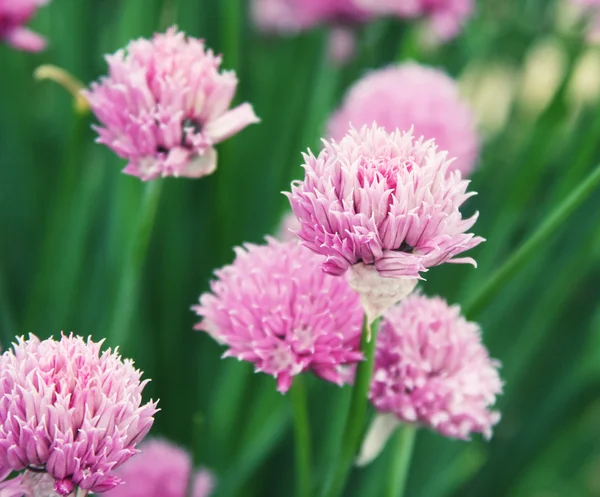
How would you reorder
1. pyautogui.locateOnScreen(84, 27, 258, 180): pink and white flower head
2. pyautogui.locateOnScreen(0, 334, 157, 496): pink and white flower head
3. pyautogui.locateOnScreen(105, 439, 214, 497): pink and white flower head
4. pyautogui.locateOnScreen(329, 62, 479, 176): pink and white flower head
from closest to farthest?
pyautogui.locateOnScreen(0, 334, 157, 496): pink and white flower head
pyautogui.locateOnScreen(84, 27, 258, 180): pink and white flower head
pyautogui.locateOnScreen(105, 439, 214, 497): pink and white flower head
pyautogui.locateOnScreen(329, 62, 479, 176): pink and white flower head

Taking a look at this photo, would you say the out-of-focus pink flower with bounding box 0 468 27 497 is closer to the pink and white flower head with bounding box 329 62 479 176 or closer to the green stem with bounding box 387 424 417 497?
the green stem with bounding box 387 424 417 497

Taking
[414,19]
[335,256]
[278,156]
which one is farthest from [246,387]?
[335,256]

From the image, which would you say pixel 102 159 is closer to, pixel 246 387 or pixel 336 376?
pixel 246 387

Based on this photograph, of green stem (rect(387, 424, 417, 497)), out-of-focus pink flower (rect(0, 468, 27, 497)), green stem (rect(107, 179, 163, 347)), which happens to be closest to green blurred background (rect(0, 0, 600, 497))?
green stem (rect(107, 179, 163, 347))

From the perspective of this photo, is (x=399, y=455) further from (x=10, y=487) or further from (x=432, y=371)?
(x=10, y=487)

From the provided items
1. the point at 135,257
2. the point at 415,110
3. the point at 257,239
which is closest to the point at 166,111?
the point at 135,257

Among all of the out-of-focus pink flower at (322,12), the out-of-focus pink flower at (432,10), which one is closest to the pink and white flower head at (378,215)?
the out-of-focus pink flower at (432,10)
